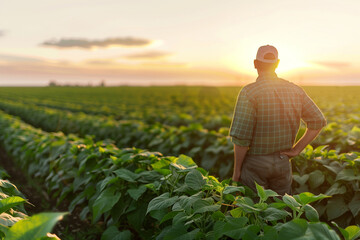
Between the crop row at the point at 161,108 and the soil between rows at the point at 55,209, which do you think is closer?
the soil between rows at the point at 55,209

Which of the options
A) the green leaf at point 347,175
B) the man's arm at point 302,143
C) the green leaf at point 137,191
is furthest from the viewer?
the green leaf at point 347,175

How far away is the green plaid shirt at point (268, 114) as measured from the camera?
2916 millimetres

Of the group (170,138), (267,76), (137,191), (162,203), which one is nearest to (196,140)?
(170,138)

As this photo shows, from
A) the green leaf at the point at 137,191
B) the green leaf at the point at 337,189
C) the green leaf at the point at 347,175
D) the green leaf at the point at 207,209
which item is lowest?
the green leaf at the point at 337,189

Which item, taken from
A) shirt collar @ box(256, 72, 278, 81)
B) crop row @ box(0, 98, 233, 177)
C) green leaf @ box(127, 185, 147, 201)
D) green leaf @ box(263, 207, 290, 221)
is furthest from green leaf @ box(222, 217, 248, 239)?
crop row @ box(0, 98, 233, 177)

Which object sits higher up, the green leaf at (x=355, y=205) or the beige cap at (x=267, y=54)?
the beige cap at (x=267, y=54)

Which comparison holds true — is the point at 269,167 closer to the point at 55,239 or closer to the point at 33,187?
the point at 55,239

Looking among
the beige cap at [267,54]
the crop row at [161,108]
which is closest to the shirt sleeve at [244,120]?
the beige cap at [267,54]

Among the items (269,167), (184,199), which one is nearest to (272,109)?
(269,167)

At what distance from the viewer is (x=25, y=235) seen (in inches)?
47.5

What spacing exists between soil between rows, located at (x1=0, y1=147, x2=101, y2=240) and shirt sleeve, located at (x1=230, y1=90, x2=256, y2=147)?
6.04 feet

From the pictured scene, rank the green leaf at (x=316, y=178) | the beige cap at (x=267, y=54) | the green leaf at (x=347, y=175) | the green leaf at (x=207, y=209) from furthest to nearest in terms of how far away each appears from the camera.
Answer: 1. the green leaf at (x=316, y=178)
2. the green leaf at (x=347, y=175)
3. the beige cap at (x=267, y=54)
4. the green leaf at (x=207, y=209)

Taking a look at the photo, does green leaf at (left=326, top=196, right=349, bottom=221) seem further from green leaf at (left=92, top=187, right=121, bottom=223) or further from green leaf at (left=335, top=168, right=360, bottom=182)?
green leaf at (left=92, top=187, right=121, bottom=223)

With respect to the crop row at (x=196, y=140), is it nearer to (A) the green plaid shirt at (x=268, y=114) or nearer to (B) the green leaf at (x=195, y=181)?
(A) the green plaid shirt at (x=268, y=114)
